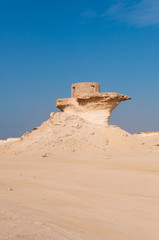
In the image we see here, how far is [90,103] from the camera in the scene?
1702 cm

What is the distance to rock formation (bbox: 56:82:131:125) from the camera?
1672 centimetres

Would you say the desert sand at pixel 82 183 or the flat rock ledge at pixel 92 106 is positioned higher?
the flat rock ledge at pixel 92 106

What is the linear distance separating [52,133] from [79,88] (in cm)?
342

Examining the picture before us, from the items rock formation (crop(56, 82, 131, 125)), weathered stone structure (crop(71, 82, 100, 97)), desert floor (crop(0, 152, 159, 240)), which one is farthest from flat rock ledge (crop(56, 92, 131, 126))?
desert floor (crop(0, 152, 159, 240))

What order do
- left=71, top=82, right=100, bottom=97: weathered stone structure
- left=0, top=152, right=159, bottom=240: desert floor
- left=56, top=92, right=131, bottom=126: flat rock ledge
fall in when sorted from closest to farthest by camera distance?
left=0, top=152, right=159, bottom=240: desert floor, left=56, top=92, right=131, bottom=126: flat rock ledge, left=71, top=82, right=100, bottom=97: weathered stone structure

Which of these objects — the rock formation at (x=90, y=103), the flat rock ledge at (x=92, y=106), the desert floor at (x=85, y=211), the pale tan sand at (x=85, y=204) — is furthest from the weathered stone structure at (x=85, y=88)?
the desert floor at (x=85, y=211)

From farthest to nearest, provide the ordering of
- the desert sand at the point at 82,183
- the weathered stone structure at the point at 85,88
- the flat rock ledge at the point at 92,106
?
1. the weathered stone structure at the point at 85,88
2. the flat rock ledge at the point at 92,106
3. the desert sand at the point at 82,183

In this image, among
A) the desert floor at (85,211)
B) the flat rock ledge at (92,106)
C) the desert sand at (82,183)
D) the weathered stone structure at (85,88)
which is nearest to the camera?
the desert floor at (85,211)

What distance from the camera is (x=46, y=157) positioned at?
12766 millimetres

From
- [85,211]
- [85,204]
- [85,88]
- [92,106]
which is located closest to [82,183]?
[85,204]

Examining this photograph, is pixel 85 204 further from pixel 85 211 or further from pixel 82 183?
pixel 82 183

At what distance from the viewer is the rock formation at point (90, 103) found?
16.7 metres

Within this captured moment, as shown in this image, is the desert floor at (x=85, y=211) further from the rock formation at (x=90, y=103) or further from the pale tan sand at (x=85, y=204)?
the rock formation at (x=90, y=103)

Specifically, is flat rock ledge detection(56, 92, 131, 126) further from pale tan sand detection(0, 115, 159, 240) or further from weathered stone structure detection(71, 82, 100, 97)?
pale tan sand detection(0, 115, 159, 240)
